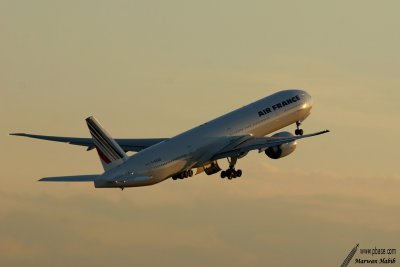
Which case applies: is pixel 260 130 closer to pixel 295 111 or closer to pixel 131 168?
pixel 295 111

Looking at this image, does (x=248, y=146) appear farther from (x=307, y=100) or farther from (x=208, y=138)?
(x=307, y=100)

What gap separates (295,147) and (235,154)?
721 centimetres

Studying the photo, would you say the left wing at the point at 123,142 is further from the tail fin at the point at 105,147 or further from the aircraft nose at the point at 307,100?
the tail fin at the point at 105,147

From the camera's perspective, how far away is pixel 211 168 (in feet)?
336

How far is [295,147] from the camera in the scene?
10606cm

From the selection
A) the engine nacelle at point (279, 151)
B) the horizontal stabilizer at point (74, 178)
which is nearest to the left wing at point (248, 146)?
the engine nacelle at point (279, 151)

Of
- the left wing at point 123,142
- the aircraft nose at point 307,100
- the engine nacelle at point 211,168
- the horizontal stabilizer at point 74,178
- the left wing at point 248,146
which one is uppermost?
the aircraft nose at point 307,100

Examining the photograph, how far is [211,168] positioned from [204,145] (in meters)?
4.52

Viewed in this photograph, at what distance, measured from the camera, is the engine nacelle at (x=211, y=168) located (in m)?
102

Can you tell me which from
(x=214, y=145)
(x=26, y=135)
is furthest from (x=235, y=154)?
(x=26, y=135)

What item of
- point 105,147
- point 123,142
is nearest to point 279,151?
point 123,142

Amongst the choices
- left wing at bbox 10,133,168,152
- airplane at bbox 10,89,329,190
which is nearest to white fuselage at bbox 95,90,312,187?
airplane at bbox 10,89,329,190

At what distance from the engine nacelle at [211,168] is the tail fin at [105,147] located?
12.6m

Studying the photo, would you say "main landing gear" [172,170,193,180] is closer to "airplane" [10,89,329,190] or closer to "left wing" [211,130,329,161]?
"airplane" [10,89,329,190]
